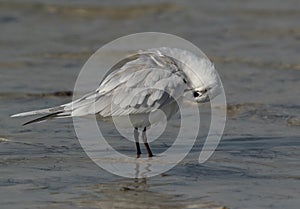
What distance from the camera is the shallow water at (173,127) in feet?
18.3

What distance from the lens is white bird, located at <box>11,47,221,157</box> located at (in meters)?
6.09

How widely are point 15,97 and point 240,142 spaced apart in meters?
2.53

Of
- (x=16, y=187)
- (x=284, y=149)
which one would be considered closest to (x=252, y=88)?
(x=284, y=149)

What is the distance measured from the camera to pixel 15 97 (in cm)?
841

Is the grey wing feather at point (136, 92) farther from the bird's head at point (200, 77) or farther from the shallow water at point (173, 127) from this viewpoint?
the shallow water at point (173, 127)

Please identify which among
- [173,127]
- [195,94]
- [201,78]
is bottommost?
[173,127]

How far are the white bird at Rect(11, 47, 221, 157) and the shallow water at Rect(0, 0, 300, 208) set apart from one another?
419mm

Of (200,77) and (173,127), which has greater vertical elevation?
(200,77)

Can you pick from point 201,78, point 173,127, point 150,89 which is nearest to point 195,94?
point 201,78

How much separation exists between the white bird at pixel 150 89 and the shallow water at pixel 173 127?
0.42 metres

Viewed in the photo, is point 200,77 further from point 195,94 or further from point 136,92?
point 136,92

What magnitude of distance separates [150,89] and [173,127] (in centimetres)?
135

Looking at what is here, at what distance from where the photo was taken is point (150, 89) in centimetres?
612

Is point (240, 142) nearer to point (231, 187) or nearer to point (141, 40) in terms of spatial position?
point (231, 187)
